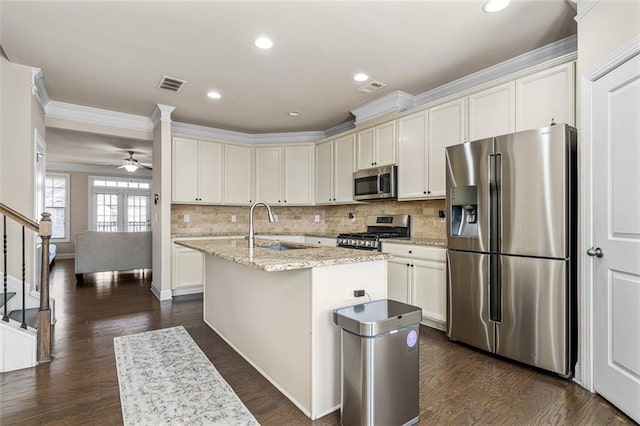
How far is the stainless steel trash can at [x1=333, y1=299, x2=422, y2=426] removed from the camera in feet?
5.36

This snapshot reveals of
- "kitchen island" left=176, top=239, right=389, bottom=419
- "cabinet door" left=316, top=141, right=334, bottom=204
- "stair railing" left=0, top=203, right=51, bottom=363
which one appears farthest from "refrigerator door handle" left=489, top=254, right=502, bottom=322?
"stair railing" left=0, top=203, right=51, bottom=363

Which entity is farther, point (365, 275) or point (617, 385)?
point (365, 275)

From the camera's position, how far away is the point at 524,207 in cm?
249

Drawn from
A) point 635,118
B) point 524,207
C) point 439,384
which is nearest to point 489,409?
point 439,384

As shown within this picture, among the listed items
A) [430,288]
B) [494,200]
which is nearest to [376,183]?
[430,288]

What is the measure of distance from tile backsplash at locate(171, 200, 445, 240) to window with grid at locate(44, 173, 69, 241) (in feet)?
19.4

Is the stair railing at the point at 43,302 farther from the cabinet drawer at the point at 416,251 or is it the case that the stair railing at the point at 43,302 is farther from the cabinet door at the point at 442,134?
the cabinet door at the point at 442,134

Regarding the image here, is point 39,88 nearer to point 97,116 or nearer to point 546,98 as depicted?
point 97,116

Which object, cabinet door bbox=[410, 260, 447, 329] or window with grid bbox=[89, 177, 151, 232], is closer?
cabinet door bbox=[410, 260, 447, 329]

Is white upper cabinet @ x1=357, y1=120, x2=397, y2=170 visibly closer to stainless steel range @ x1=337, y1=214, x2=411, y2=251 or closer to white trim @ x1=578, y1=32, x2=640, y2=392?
stainless steel range @ x1=337, y1=214, x2=411, y2=251

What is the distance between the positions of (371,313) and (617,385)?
1525 millimetres

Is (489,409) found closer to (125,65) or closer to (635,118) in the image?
(635,118)

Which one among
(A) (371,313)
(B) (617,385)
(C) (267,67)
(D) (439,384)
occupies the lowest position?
(D) (439,384)

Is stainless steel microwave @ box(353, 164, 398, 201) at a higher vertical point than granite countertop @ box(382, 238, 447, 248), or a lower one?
higher
